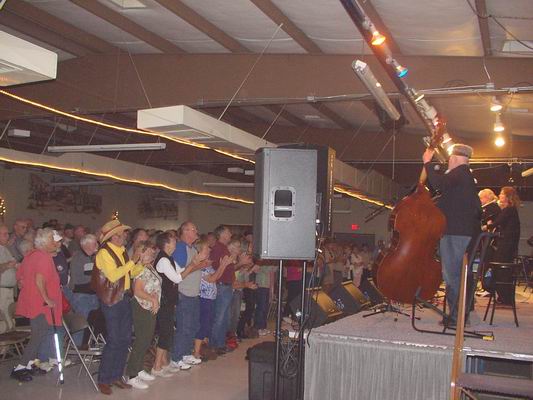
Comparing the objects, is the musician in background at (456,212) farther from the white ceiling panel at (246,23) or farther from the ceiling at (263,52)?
the white ceiling panel at (246,23)

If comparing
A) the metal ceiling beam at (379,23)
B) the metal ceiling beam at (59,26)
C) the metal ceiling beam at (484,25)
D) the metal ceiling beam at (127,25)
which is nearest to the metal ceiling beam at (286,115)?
the metal ceiling beam at (127,25)

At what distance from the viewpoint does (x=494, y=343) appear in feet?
13.5

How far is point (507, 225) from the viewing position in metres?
Answer: 6.56

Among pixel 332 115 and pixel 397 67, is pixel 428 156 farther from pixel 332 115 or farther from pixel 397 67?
pixel 332 115

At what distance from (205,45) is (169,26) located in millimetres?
737

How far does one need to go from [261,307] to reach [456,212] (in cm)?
490

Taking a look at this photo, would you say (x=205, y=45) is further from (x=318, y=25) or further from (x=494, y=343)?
(x=494, y=343)

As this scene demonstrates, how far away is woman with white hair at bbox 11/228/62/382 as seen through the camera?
18.8 ft

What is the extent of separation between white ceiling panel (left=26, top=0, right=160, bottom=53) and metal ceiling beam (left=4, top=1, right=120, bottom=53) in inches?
2.8

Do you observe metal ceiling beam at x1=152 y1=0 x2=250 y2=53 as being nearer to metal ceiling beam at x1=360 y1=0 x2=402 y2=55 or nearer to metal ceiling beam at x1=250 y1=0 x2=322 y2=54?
metal ceiling beam at x1=250 y1=0 x2=322 y2=54

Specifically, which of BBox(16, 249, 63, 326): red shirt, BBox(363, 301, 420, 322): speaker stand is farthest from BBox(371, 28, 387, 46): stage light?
BBox(16, 249, 63, 326): red shirt

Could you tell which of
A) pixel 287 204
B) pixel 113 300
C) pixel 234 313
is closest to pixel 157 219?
pixel 234 313

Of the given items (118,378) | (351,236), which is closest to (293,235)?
(118,378)

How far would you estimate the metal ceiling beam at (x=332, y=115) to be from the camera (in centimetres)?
1052
